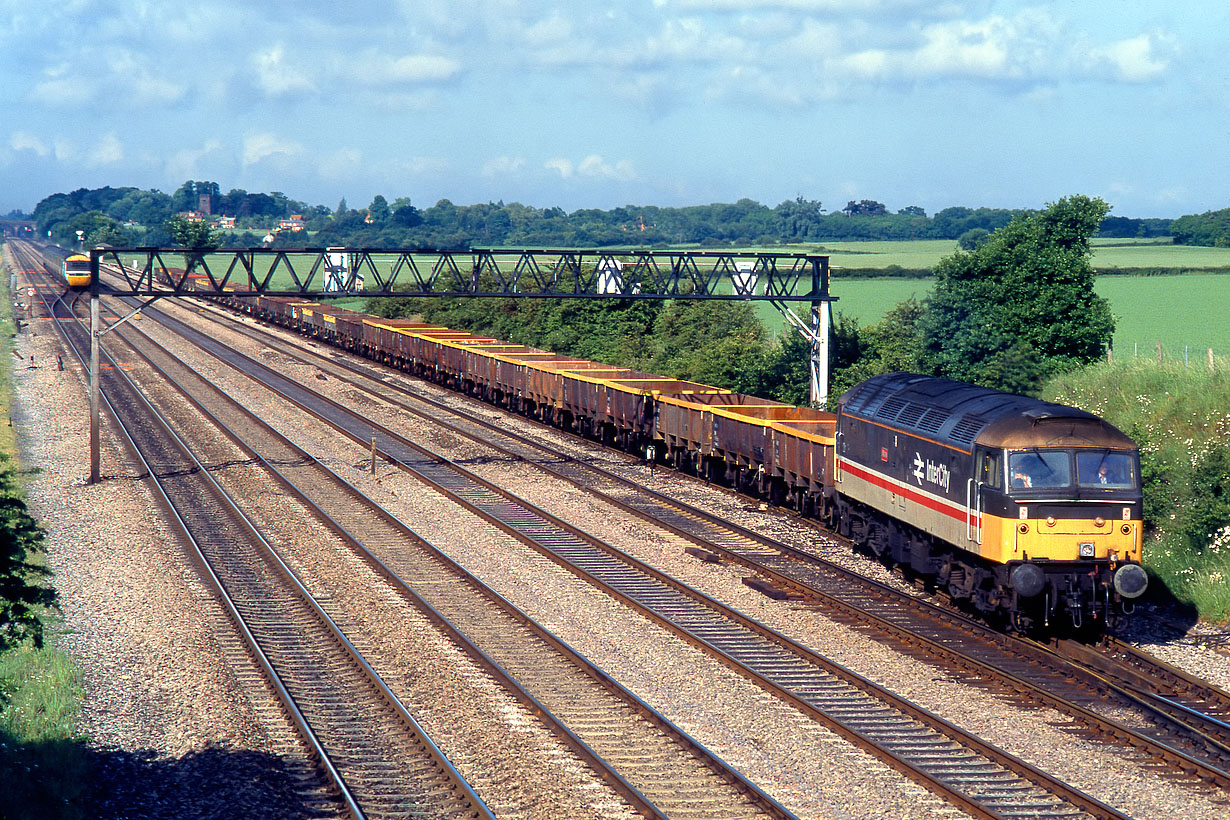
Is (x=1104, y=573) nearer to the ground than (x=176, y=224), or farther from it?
nearer to the ground

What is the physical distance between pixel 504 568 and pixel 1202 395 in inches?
624

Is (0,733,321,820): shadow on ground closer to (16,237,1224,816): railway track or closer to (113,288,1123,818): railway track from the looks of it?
(113,288,1123,818): railway track

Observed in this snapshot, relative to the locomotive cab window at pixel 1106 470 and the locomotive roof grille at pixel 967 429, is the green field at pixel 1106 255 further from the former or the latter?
the locomotive cab window at pixel 1106 470

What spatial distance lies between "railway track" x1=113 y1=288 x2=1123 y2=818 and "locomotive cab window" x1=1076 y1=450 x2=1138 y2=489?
4.26 metres

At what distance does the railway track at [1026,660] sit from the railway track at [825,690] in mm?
1610

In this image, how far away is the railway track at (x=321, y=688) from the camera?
1159 centimetres

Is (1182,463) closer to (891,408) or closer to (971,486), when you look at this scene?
(891,408)

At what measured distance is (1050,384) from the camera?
109ft

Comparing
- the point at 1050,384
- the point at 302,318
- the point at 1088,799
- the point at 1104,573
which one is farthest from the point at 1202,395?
the point at 302,318

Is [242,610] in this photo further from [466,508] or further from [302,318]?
[302,318]

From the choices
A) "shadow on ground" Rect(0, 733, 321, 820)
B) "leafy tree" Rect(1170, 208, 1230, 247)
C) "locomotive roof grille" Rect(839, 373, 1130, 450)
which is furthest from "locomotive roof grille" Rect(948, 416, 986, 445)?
"leafy tree" Rect(1170, 208, 1230, 247)

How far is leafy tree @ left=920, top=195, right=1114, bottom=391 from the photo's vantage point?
36938 mm

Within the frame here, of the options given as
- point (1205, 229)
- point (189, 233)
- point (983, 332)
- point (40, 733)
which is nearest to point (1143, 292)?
point (983, 332)

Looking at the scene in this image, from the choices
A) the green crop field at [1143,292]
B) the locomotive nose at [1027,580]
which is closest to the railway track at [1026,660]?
the locomotive nose at [1027,580]
